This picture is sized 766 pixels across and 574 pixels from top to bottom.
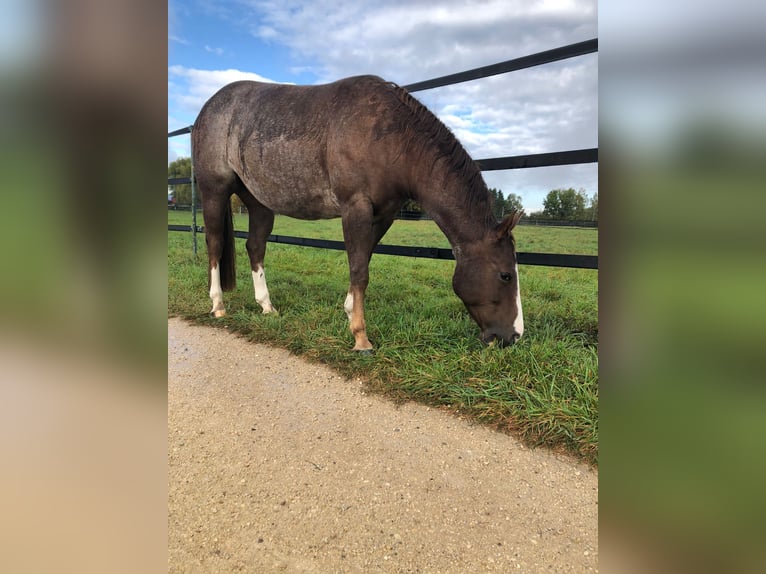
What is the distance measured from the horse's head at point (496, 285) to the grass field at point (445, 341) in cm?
14

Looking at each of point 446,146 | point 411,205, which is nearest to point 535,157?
point 446,146

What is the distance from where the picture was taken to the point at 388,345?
118 inches

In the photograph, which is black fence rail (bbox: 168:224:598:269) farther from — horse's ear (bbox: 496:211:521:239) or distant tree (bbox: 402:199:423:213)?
horse's ear (bbox: 496:211:521:239)

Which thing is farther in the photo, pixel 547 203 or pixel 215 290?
pixel 215 290

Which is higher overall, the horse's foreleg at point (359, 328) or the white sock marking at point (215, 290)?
the white sock marking at point (215, 290)

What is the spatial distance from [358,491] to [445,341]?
156 cm

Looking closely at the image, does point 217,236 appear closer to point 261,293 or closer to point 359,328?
point 261,293

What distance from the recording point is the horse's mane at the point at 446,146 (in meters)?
2.91

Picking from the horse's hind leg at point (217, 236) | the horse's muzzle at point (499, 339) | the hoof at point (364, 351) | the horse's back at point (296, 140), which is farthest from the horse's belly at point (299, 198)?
the horse's muzzle at point (499, 339)

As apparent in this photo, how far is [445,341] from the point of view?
9.84 feet

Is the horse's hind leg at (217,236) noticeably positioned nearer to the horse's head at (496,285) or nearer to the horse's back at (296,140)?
the horse's back at (296,140)
